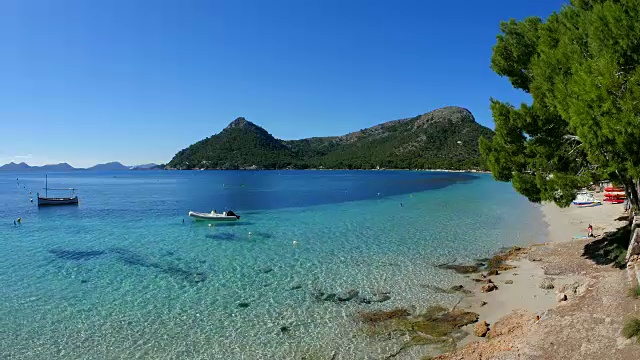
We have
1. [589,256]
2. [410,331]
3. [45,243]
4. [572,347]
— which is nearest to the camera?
[572,347]

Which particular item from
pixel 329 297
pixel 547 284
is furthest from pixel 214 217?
pixel 547 284

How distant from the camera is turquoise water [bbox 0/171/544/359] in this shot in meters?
12.5

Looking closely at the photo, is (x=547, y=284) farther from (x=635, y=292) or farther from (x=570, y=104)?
(x=570, y=104)

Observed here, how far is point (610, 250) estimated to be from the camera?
18.4 meters

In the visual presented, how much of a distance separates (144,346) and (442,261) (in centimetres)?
1539

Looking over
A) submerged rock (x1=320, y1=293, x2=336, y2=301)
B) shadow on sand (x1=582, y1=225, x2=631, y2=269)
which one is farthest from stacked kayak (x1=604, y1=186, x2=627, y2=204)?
submerged rock (x1=320, y1=293, x2=336, y2=301)

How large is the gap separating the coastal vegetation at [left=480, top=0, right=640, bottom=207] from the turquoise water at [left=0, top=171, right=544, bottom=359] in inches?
240

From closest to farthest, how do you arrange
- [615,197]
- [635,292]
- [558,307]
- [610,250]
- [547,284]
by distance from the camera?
[635,292]
[558,307]
[547,284]
[610,250]
[615,197]

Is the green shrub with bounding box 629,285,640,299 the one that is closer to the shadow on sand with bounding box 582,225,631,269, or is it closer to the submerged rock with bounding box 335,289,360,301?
the shadow on sand with bounding box 582,225,631,269

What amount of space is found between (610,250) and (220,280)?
1872cm

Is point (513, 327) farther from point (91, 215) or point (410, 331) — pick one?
point (91, 215)

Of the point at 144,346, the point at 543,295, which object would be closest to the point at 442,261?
the point at 543,295

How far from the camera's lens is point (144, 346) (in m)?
12.4

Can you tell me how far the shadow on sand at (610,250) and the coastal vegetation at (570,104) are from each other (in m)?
2.37
